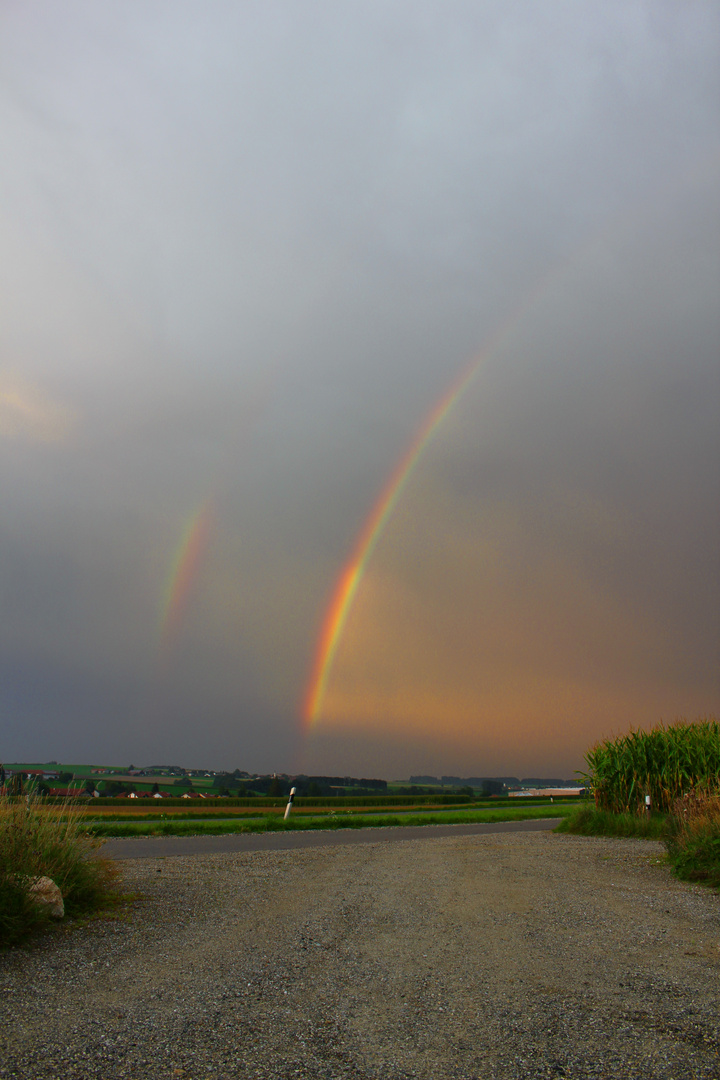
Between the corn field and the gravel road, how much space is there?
1334 cm

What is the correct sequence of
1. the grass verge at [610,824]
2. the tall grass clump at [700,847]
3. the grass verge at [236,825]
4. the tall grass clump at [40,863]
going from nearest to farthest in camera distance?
the tall grass clump at [40,863] < the tall grass clump at [700,847] < the grass verge at [236,825] < the grass verge at [610,824]

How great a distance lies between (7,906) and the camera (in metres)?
6.58

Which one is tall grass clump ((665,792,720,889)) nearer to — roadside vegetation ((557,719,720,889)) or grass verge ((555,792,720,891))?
grass verge ((555,792,720,891))

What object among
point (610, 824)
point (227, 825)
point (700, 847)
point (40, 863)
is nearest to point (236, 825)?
point (227, 825)

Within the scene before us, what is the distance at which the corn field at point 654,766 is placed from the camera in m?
22.3

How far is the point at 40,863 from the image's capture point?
750 centimetres

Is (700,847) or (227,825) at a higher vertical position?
(700,847)

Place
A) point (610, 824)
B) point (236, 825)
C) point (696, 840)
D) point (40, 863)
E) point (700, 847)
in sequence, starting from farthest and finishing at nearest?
point (236, 825)
point (610, 824)
point (696, 840)
point (700, 847)
point (40, 863)

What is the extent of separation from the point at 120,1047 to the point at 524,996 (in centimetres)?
291

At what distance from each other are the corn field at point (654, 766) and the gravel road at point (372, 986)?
1334cm

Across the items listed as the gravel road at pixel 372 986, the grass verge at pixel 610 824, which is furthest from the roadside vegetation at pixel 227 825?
the gravel road at pixel 372 986

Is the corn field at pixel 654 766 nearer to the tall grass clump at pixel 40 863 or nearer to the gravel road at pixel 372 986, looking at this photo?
the gravel road at pixel 372 986

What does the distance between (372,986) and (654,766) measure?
20.0m

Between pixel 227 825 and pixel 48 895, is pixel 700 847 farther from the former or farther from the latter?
pixel 227 825
